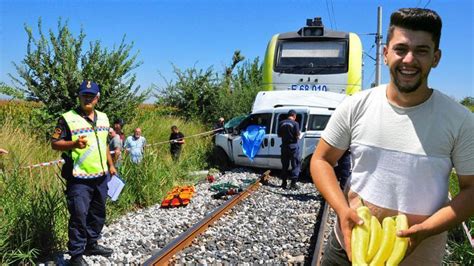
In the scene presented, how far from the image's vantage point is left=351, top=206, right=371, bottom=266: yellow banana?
1.93 m

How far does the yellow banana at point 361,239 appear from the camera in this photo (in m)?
1.93

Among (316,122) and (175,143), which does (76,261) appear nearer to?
(316,122)

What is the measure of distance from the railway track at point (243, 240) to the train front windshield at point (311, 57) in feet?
20.7

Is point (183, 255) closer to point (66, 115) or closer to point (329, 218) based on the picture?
point (66, 115)

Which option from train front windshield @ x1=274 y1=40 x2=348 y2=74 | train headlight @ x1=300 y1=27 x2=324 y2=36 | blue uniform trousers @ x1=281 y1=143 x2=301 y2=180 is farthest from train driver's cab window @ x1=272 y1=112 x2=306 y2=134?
train headlight @ x1=300 y1=27 x2=324 y2=36

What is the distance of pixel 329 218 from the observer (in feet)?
26.6

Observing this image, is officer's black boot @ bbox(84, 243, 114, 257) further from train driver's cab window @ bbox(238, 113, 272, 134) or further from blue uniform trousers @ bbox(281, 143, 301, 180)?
train driver's cab window @ bbox(238, 113, 272, 134)

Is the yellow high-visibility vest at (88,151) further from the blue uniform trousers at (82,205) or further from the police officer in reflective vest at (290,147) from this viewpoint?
the police officer in reflective vest at (290,147)

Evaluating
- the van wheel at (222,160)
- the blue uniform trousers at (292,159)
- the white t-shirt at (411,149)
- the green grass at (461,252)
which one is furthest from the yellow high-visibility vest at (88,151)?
the van wheel at (222,160)

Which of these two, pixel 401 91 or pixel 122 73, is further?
pixel 122 73

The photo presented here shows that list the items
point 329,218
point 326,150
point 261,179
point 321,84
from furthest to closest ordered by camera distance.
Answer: point 321,84 → point 261,179 → point 329,218 → point 326,150

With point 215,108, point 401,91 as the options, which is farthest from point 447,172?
point 215,108

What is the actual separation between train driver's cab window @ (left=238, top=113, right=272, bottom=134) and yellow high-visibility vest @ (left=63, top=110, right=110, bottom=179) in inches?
328

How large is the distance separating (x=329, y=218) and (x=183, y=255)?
339 centimetres
